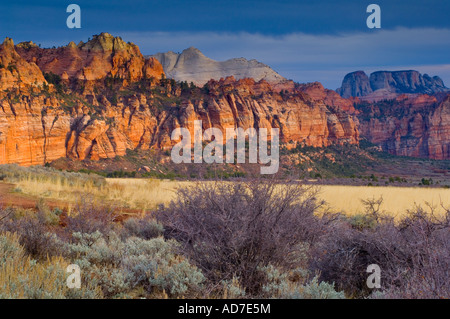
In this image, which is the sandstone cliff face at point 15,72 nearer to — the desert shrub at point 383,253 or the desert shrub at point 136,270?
the desert shrub at point 136,270

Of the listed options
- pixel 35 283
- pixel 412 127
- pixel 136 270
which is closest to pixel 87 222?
pixel 136 270

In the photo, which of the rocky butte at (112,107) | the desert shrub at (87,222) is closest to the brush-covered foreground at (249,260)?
the desert shrub at (87,222)

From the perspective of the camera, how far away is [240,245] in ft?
18.0

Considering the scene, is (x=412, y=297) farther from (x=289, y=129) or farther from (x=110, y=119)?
(x=289, y=129)

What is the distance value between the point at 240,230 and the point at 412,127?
15535cm

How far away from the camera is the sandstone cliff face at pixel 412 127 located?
450 ft

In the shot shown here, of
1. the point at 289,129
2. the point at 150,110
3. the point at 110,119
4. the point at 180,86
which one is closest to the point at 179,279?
the point at 110,119

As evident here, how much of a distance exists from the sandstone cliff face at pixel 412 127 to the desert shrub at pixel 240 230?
5796 inches

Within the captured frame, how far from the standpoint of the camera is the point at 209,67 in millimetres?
155000

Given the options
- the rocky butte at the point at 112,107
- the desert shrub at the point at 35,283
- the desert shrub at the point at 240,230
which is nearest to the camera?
the desert shrub at the point at 35,283

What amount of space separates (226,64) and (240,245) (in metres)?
160

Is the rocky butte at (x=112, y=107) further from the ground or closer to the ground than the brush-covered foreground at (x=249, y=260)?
further from the ground

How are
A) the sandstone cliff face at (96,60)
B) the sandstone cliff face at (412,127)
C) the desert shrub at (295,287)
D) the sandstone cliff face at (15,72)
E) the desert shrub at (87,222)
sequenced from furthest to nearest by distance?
the sandstone cliff face at (412,127)
the sandstone cliff face at (96,60)
the sandstone cliff face at (15,72)
the desert shrub at (87,222)
the desert shrub at (295,287)

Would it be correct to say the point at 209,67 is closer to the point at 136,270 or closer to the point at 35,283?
the point at 136,270
